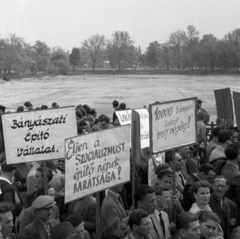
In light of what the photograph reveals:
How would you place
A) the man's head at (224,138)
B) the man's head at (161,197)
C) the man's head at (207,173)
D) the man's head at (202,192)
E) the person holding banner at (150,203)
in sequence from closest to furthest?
the person holding banner at (150,203), the man's head at (161,197), the man's head at (202,192), the man's head at (207,173), the man's head at (224,138)

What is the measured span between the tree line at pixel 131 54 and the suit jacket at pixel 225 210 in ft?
95.1

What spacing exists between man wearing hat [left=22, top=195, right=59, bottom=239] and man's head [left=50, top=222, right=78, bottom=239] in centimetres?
41

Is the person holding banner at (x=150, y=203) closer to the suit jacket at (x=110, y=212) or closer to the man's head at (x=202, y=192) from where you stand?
the suit jacket at (x=110, y=212)

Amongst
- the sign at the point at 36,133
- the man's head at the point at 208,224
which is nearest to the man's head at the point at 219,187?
the man's head at the point at 208,224

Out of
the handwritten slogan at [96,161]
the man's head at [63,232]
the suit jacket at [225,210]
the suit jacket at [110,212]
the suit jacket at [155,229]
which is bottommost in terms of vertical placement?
the suit jacket at [225,210]

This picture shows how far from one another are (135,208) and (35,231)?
142 cm

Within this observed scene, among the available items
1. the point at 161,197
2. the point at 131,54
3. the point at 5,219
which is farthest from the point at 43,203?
the point at 131,54

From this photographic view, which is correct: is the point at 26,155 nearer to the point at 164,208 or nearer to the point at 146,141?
the point at 164,208

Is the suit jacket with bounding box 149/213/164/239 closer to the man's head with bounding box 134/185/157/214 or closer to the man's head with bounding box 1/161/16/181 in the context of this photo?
the man's head with bounding box 134/185/157/214

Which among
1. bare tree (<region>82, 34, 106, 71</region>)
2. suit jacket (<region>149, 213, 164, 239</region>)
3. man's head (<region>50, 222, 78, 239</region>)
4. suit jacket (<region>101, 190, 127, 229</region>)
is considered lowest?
suit jacket (<region>149, 213, 164, 239</region>)

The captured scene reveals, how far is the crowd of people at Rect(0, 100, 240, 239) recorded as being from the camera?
427 centimetres

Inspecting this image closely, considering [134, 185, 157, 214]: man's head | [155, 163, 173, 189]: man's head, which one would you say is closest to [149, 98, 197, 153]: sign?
[155, 163, 173, 189]: man's head

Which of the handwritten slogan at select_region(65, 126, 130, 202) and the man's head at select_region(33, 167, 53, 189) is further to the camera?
the man's head at select_region(33, 167, 53, 189)

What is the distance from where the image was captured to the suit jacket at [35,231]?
14.0ft
